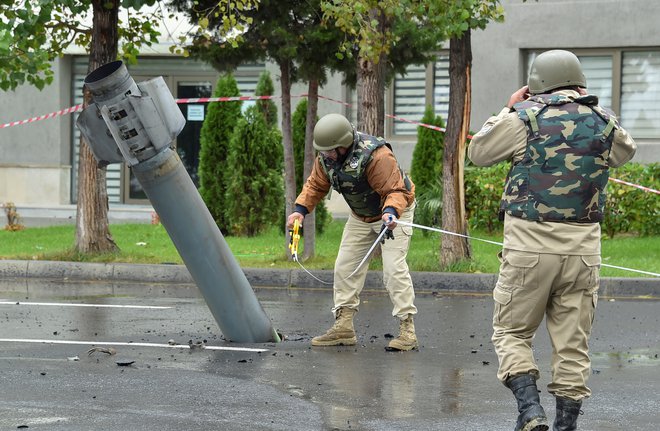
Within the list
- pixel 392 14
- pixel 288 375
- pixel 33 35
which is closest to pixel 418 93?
pixel 33 35

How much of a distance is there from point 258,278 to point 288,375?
5.64m

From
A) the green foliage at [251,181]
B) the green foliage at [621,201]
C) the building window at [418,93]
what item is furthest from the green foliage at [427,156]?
the green foliage at [251,181]

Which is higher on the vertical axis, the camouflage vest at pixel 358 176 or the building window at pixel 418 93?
the building window at pixel 418 93

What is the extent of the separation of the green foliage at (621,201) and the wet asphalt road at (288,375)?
5.80m

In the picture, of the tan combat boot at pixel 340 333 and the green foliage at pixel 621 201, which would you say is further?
the green foliage at pixel 621 201

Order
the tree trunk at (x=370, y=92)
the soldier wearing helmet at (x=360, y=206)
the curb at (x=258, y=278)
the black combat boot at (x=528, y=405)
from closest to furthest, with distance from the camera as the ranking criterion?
the black combat boot at (x=528, y=405) → the soldier wearing helmet at (x=360, y=206) → the curb at (x=258, y=278) → the tree trunk at (x=370, y=92)

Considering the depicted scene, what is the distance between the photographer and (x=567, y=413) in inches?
220

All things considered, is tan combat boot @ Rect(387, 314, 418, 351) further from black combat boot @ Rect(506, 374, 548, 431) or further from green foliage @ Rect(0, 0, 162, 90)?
green foliage @ Rect(0, 0, 162, 90)

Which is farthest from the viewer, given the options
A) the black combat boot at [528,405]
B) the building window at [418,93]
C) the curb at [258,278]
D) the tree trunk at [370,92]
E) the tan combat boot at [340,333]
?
the building window at [418,93]

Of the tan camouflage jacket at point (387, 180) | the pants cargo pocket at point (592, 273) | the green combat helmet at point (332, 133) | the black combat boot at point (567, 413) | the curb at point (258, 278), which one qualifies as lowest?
the curb at point (258, 278)

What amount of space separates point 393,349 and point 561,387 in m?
2.93

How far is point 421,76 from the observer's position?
20812 mm

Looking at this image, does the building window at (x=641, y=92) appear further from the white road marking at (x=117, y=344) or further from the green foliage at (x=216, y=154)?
the white road marking at (x=117, y=344)

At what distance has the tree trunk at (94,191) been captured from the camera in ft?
45.3
